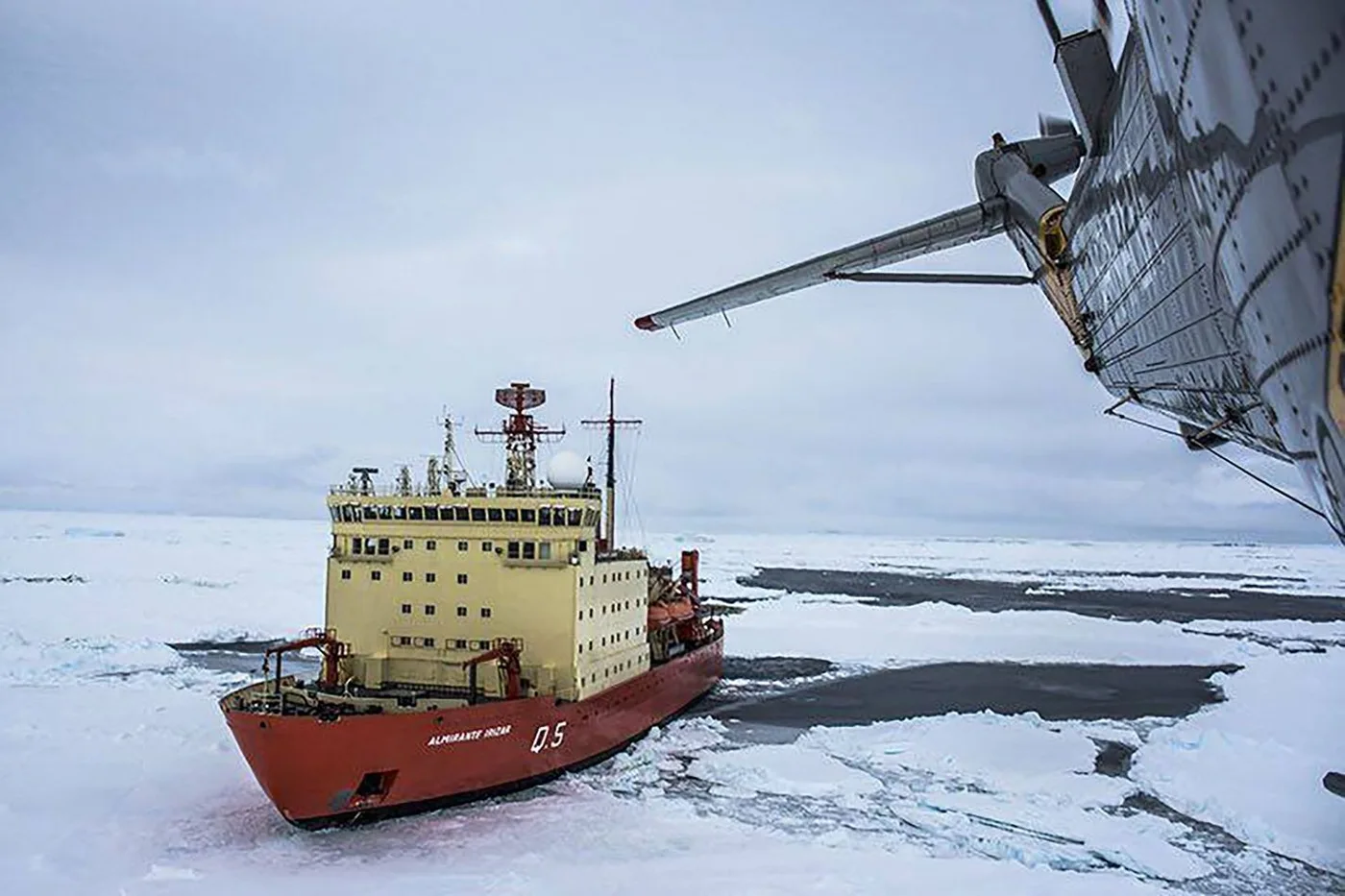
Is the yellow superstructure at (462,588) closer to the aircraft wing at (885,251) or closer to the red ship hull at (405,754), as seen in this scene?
the red ship hull at (405,754)

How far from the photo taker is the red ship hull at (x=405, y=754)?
437 inches

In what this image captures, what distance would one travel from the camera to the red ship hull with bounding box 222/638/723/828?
1109 cm

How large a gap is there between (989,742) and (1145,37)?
15.8m

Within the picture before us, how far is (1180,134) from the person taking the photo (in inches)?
110

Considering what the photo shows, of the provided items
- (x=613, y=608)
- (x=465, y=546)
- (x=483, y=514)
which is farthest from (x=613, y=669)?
(x=483, y=514)

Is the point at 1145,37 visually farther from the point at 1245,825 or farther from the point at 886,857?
the point at 1245,825

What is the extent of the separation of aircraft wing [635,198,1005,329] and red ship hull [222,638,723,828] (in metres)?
6.95

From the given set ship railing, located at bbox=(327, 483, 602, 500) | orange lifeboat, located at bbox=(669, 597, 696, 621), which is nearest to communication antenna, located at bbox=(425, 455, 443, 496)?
ship railing, located at bbox=(327, 483, 602, 500)

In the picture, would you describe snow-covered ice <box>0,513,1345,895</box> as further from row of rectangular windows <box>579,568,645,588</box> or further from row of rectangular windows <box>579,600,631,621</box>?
row of rectangular windows <box>579,568,645,588</box>

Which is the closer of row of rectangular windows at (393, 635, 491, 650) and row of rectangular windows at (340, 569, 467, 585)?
row of rectangular windows at (393, 635, 491, 650)

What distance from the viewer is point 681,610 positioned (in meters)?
22.3

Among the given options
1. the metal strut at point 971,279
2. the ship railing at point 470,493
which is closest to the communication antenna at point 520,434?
the ship railing at point 470,493

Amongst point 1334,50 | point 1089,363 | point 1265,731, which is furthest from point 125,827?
point 1265,731

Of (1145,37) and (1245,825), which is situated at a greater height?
(1145,37)
